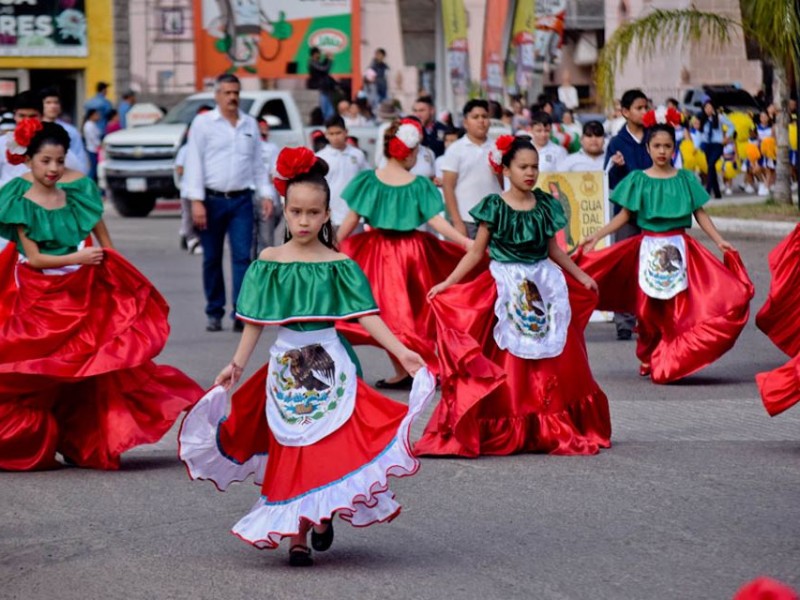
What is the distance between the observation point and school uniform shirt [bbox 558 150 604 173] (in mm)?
16109

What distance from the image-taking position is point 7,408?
877 cm

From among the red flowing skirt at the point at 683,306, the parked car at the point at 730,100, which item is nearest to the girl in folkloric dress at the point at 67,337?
the red flowing skirt at the point at 683,306

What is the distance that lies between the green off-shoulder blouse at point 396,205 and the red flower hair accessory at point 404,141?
20 cm

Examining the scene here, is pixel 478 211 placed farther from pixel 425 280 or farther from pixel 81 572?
pixel 81 572

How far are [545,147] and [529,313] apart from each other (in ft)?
24.9

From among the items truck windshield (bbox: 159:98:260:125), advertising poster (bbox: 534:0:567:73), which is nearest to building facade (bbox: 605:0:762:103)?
advertising poster (bbox: 534:0:567:73)

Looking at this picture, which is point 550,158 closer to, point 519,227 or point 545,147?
point 545,147

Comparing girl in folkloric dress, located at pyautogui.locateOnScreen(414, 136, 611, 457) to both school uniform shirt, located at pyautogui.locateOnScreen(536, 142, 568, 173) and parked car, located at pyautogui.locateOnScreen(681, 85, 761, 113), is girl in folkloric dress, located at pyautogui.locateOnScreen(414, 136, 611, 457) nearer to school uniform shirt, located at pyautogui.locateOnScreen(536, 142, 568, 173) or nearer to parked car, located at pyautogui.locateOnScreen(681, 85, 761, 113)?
school uniform shirt, located at pyautogui.locateOnScreen(536, 142, 568, 173)

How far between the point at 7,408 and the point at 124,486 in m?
0.84

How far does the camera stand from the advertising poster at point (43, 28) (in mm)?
40750

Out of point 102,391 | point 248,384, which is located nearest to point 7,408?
point 102,391

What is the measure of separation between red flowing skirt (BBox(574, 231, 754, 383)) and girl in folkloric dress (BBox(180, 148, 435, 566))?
515 centimetres

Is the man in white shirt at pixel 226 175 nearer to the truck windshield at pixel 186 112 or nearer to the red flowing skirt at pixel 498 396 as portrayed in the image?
the red flowing skirt at pixel 498 396

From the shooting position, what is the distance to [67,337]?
8.83 meters
